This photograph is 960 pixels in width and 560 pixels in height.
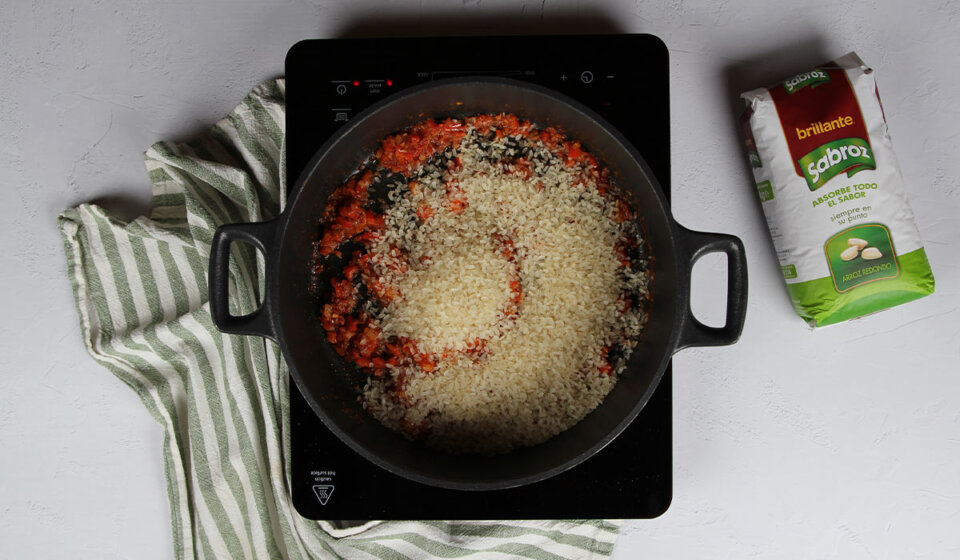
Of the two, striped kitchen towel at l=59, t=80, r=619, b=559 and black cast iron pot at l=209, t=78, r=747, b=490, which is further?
striped kitchen towel at l=59, t=80, r=619, b=559

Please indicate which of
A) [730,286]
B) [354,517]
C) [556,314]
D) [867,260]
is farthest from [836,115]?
[354,517]

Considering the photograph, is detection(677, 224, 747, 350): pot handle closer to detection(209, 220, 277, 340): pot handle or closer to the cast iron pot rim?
the cast iron pot rim

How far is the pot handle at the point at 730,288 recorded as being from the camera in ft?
2.37

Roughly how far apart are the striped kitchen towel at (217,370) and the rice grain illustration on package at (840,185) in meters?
0.46

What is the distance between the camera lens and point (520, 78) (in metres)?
0.87

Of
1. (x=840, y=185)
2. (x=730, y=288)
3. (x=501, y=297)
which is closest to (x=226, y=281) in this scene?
(x=501, y=297)

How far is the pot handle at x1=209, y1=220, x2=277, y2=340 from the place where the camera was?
28.8 inches

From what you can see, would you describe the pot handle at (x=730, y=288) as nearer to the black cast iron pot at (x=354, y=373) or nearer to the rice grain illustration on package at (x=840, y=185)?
the black cast iron pot at (x=354, y=373)

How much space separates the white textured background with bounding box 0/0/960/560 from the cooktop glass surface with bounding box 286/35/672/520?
0.29 feet

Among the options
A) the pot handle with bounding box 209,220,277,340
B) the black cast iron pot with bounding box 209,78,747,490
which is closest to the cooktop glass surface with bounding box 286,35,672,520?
the black cast iron pot with bounding box 209,78,747,490

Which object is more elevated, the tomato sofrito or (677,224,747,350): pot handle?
the tomato sofrito

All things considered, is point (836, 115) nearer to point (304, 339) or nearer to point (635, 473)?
point (635, 473)

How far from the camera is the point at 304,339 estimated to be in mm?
864

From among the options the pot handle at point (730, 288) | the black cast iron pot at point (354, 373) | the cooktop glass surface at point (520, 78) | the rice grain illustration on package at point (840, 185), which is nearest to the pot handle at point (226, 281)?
the black cast iron pot at point (354, 373)
